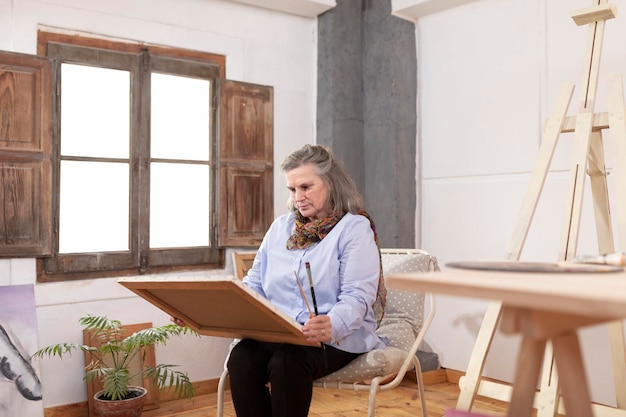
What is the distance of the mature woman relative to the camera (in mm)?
2303

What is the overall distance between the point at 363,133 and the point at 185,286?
282 centimetres

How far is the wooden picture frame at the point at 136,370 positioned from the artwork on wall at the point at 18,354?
0.32m

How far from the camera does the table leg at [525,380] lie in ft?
4.70

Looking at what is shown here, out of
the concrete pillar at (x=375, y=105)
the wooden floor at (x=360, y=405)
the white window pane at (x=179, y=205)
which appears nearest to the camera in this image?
the wooden floor at (x=360, y=405)

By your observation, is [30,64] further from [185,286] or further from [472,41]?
[472,41]

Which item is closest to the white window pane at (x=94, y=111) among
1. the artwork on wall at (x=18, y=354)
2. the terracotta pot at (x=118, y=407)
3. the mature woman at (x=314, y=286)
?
the artwork on wall at (x=18, y=354)

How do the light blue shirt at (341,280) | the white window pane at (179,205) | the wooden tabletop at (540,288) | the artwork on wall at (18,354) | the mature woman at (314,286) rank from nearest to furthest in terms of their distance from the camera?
1. the wooden tabletop at (540,288)
2. the mature woman at (314,286)
3. the light blue shirt at (341,280)
4. the artwork on wall at (18,354)
5. the white window pane at (179,205)

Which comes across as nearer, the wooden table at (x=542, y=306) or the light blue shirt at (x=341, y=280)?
the wooden table at (x=542, y=306)

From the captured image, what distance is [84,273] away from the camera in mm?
3680

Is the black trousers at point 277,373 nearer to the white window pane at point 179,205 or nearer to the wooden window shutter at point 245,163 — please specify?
the white window pane at point 179,205

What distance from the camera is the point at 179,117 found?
13.4 ft

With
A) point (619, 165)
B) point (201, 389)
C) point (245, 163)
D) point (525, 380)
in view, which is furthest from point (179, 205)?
point (525, 380)

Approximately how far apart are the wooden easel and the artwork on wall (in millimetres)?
2108

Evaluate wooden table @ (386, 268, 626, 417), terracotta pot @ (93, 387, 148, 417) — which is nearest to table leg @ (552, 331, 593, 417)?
wooden table @ (386, 268, 626, 417)
